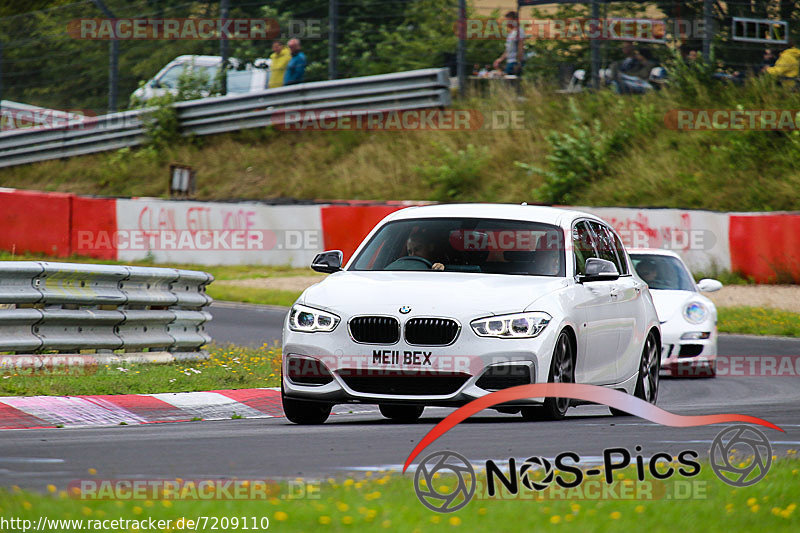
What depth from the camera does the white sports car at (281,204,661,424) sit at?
27.3 feet

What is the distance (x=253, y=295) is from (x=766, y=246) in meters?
8.44

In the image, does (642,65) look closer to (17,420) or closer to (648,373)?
(648,373)

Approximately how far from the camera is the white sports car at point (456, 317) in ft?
27.3

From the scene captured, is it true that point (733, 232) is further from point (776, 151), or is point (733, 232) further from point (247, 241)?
point (247, 241)

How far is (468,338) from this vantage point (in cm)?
830

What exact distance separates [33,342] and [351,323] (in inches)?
134

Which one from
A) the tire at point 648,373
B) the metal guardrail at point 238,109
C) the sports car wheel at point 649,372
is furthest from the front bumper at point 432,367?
the metal guardrail at point 238,109

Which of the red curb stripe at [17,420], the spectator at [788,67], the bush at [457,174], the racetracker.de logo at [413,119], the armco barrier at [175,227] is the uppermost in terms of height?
the spectator at [788,67]

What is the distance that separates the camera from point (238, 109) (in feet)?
106

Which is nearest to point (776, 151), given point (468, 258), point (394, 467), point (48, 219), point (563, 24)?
point (563, 24)

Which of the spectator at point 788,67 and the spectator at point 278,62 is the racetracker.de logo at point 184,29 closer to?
the spectator at point 278,62

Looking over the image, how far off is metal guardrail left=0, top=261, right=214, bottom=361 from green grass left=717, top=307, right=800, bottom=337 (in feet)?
29.0

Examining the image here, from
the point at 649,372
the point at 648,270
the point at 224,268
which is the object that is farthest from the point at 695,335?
the point at 224,268

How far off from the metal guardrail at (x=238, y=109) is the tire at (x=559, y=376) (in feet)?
70.4
